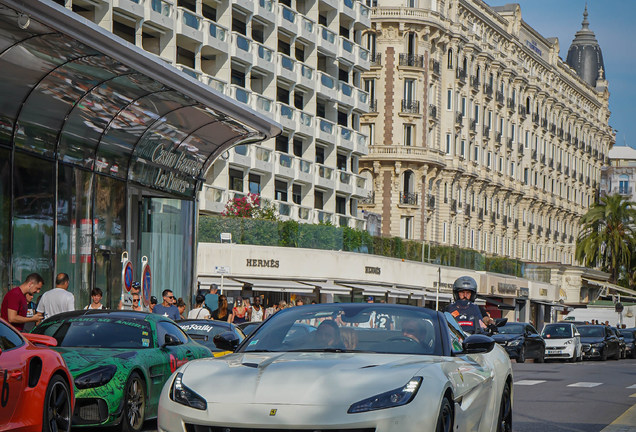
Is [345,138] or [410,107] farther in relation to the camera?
[410,107]

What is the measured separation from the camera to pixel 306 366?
661 cm

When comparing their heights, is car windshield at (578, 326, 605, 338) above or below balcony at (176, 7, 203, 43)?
below

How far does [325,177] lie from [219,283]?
57.5ft

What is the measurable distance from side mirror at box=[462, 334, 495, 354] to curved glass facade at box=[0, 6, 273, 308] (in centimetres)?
776

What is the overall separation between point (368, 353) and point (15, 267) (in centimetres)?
1214

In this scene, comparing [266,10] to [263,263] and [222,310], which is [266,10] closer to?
[263,263]

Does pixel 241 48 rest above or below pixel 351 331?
above

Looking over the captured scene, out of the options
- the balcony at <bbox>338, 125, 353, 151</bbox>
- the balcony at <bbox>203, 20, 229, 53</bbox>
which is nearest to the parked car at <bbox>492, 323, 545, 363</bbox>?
the balcony at <bbox>203, 20, 229, 53</bbox>

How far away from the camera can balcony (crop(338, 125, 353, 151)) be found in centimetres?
5622

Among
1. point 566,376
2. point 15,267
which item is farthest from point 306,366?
point 566,376

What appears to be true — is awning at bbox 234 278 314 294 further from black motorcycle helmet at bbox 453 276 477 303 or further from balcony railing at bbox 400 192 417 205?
balcony railing at bbox 400 192 417 205

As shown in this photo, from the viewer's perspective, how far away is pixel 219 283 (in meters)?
38.5

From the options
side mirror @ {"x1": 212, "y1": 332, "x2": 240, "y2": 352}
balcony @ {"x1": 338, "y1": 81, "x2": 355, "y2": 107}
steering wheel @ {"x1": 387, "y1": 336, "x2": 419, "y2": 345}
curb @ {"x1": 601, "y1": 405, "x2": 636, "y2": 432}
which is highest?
balcony @ {"x1": 338, "y1": 81, "x2": 355, "y2": 107}

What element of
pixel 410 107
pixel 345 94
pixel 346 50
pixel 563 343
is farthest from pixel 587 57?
pixel 563 343
